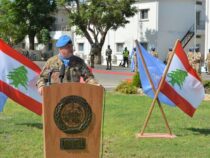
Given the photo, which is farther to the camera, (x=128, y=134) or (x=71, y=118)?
(x=128, y=134)

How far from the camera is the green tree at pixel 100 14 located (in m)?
50.0

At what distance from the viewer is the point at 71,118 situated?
6.09 meters

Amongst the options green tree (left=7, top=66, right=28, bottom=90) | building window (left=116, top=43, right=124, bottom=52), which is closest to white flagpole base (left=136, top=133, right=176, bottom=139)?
green tree (left=7, top=66, right=28, bottom=90)

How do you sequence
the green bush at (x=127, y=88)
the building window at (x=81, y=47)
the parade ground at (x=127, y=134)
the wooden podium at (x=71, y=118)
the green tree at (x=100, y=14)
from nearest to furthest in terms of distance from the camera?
the wooden podium at (x=71, y=118)
the parade ground at (x=127, y=134)
the green bush at (x=127, y=88)
the green tree at (x=100, y=14)
the building window at (x=81, y=47)

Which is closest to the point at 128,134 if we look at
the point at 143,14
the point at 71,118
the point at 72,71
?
the point at 72,71

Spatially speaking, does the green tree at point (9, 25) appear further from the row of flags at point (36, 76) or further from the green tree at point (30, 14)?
the row of flags at point (36, 76)

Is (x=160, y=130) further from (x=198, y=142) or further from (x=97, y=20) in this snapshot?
(x=97, y=20)

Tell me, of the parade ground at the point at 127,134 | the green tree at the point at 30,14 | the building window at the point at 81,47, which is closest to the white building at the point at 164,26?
the building window at the point at 81,47

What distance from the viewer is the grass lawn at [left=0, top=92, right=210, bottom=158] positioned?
8.84 meters

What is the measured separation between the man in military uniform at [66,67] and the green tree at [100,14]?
4281 cm

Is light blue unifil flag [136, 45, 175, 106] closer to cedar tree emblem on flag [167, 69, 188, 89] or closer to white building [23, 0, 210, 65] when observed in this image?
cedar tree emblem on flag [167, 69, 188, 89]

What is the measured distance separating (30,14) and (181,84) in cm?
5642

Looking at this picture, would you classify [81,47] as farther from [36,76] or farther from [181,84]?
[181,84]

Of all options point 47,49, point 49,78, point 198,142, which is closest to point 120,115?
point 198,142
